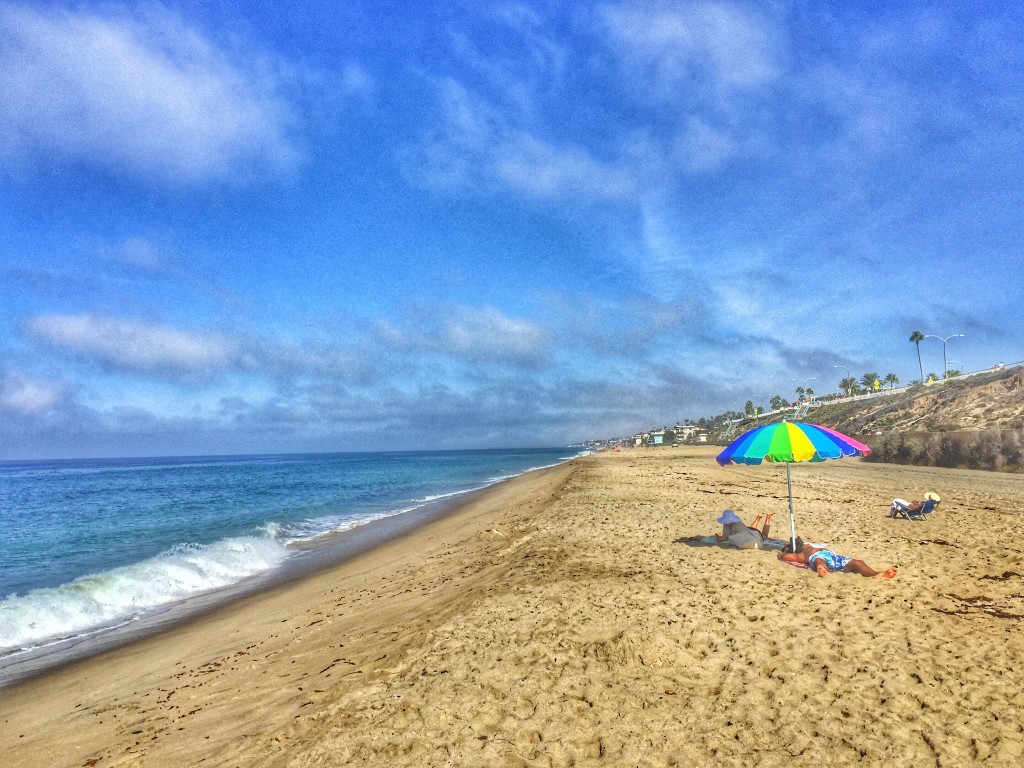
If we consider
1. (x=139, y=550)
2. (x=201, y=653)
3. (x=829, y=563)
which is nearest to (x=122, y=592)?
(x=201, y=653)

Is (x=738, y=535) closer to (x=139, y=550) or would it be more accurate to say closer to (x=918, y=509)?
(x=918, y=509)

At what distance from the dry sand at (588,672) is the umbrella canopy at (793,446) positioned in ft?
6.76

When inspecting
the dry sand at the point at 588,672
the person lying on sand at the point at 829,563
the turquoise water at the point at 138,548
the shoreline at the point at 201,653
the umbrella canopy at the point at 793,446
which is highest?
the umbrella canopy at the point at 793,446

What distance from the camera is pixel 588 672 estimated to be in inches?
230

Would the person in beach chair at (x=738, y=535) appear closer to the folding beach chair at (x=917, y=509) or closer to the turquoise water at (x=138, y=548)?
the folding beach chair at (x=917, y=509)

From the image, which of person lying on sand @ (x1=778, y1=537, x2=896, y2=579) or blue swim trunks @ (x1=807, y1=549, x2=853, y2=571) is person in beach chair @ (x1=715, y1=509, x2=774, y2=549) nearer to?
person lying on sand @ (x1=778, y1=537, x2=896, y2=579)

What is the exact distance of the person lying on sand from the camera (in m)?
8.90

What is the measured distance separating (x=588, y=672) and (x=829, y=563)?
591cm

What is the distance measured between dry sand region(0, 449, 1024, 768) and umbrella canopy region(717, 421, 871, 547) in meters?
2.06

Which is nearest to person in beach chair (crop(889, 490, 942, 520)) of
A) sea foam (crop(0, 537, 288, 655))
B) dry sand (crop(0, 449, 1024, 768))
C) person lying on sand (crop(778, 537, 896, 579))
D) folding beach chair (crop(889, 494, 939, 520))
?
folding beach chair (crop(889, 494, 939, 520))

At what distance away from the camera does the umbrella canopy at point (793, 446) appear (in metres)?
9.26

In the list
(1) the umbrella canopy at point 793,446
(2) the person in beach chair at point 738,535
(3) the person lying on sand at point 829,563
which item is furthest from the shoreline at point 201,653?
(3) the person lying on sand at point 829,563

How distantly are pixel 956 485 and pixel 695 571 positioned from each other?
72.1 feet

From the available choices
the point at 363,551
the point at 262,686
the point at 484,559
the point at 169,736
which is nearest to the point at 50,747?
the point at 169,736
